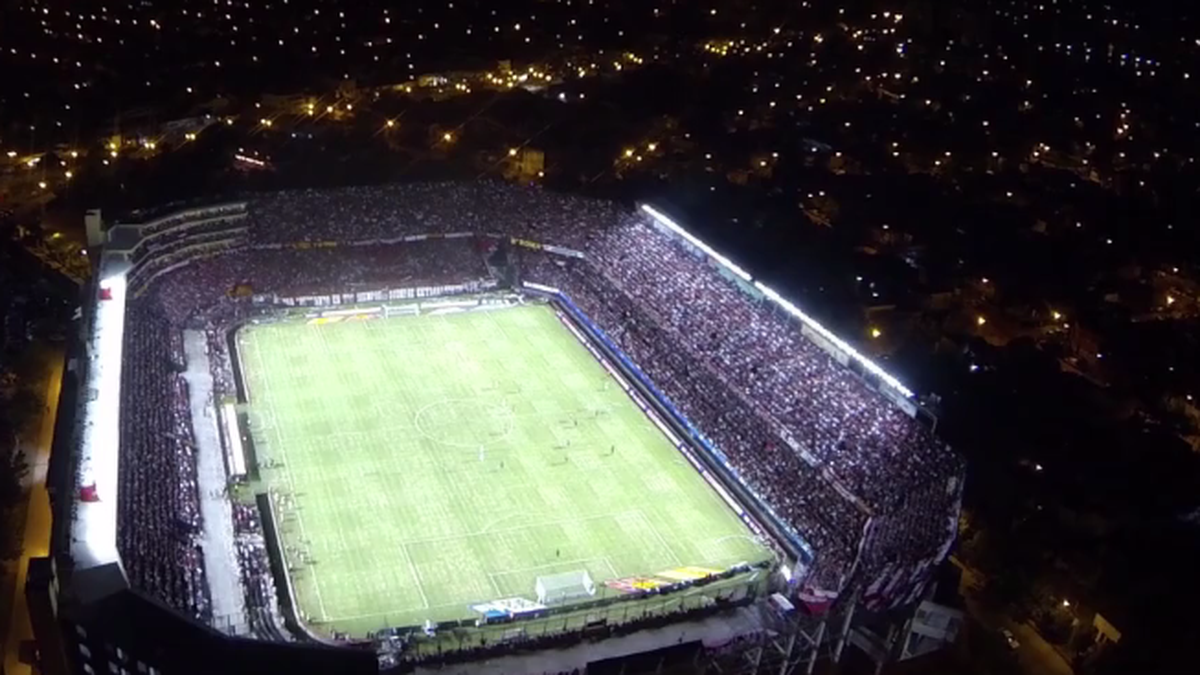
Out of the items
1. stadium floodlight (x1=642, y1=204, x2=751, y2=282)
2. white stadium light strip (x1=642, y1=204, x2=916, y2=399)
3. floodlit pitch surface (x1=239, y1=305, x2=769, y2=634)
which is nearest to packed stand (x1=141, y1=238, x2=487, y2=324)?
floodlit pitch surface (x1=239, y1=305, x2=769, y2=634)

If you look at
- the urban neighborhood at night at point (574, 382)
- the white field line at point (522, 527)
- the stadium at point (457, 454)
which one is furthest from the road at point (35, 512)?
the white field line at point (522, 527)

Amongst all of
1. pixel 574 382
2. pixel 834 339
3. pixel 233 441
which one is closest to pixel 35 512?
pixel 233 441

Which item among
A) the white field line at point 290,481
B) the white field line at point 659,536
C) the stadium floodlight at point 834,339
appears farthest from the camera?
the stadium floodlight at point 834,339

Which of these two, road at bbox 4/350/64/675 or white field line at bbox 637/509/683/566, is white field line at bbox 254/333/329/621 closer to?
road at bbox 4/350/64/675

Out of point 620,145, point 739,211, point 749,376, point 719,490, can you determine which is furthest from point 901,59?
point 719,490

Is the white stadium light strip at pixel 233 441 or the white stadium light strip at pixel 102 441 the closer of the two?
the white stadium light strip at pixel 102 441

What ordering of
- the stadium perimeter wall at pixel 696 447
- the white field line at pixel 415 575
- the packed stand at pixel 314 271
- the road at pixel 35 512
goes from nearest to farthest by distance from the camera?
the road at pixel 35 512
the white field line at pixel 415 575
the stadium perimeter wall at pixel 696 447
the packed stand at pixel 314 271

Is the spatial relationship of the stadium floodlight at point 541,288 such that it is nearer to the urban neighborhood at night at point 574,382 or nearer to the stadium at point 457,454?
the stadium at point 457,454

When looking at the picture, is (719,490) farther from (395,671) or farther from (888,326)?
(888,326)
